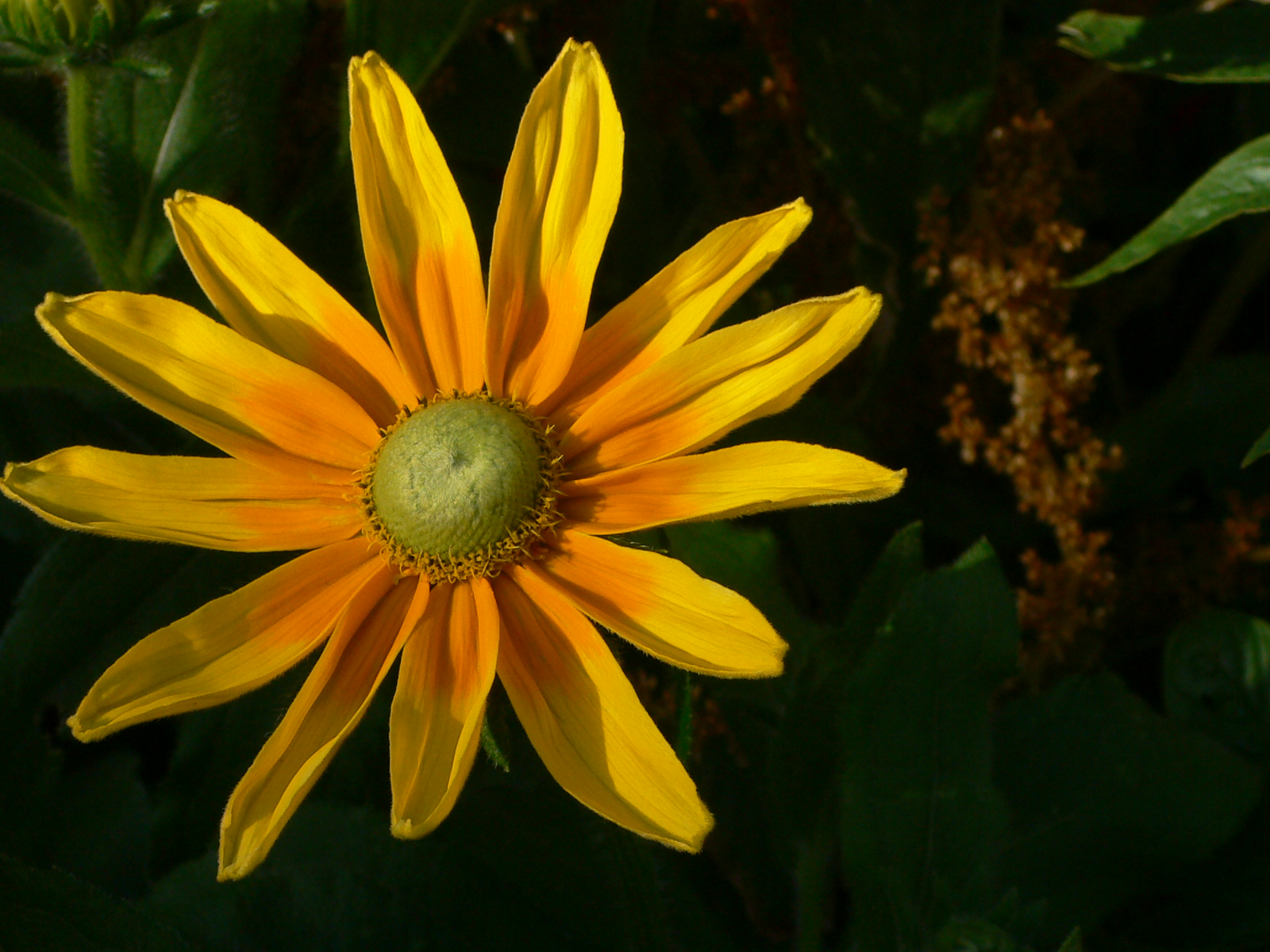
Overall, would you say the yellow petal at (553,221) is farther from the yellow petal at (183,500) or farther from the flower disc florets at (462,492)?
the yellow petal at (183,500)

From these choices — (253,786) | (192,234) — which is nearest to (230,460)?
(192,234)

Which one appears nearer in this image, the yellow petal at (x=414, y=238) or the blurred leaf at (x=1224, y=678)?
the yellow petal at (x=414, y=238)

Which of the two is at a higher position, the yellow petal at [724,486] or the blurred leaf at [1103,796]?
the yellow petal at [724,486]

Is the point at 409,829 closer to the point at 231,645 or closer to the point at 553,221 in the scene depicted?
the point at 231,645

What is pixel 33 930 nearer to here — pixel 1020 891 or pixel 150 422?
Answer: pixel 150 422

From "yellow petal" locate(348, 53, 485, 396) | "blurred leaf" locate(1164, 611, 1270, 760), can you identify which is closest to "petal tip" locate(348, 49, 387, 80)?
"yellow petal" locate(348, 53, 485, 396)

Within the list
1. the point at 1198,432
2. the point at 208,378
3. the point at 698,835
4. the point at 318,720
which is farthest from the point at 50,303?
the point at 1198,432

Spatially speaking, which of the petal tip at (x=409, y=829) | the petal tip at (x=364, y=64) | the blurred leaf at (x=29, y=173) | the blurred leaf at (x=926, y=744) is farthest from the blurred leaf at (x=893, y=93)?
the petal tip at (x=409, y=829)
